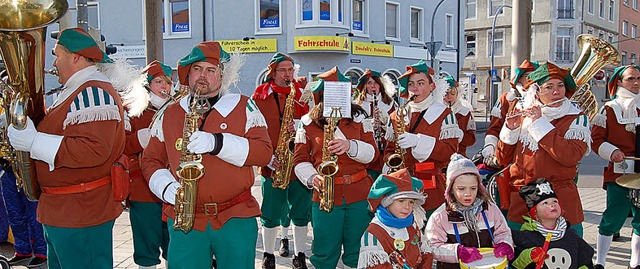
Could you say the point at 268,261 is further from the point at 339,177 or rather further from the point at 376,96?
the point at 376,96

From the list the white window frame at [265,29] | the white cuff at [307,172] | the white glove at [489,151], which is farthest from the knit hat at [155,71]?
the white window frame at [265,29]

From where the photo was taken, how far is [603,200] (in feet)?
27.7

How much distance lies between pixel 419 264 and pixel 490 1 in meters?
39.8

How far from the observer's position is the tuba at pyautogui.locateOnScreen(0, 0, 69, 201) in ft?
11.3

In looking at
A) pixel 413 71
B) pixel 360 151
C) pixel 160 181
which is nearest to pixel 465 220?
pixel 360 151

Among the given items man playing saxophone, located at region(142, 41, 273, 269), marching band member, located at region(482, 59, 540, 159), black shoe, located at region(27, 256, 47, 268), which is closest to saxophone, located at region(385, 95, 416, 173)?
marching band member, located at region(482, 59, 540, 159)

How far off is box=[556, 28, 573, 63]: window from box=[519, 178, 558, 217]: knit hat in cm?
3862

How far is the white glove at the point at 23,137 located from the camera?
3312 millimetres

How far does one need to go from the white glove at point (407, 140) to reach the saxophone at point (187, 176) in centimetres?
195

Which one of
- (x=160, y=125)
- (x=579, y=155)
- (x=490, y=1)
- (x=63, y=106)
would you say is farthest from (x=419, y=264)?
(x=490, y=1)

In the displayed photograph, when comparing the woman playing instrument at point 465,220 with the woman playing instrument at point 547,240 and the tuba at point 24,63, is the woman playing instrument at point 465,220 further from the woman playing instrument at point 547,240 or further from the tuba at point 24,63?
the tuba at point 24,63

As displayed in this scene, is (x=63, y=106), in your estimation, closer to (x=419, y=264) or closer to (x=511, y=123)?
(x=419, y=264)

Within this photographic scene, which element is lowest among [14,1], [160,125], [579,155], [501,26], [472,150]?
[472,150]

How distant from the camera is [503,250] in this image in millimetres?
3619
